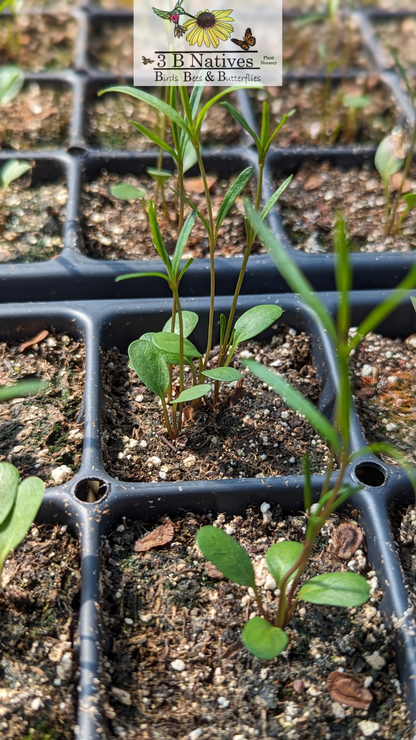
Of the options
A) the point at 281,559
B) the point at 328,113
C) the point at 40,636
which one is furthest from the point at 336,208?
the point at 40,636

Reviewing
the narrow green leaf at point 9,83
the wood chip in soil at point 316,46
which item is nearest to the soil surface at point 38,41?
the narrow green leaf at point 9,83

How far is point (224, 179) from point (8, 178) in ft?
1.50

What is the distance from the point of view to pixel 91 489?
89cm

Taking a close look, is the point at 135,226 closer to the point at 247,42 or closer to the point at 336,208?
the point at 336,208

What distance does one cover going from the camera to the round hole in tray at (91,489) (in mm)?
884

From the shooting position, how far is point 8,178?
47.1 inches

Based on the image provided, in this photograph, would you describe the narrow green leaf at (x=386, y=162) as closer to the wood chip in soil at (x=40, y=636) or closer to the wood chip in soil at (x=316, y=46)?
the wood chip in soil at (x=316, y=46)

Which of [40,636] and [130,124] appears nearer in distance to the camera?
[40,636]

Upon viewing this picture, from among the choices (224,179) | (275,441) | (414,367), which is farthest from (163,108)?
(224,179)

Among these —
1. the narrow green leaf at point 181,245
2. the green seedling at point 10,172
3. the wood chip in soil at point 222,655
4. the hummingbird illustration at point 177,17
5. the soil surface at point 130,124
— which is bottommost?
the wood chip in soil at point 222,655

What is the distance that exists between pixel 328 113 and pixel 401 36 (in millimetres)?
505

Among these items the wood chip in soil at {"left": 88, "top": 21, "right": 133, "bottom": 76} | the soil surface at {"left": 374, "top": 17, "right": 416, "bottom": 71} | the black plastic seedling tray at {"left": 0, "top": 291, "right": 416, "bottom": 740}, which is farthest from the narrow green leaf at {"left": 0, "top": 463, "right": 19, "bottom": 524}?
the soil surface at {"left": 374, "top": 17, "right": 416, "bottom": 71}

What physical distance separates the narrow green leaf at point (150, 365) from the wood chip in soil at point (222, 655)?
0.18 meters

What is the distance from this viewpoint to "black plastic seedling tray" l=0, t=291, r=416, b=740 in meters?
0.76
